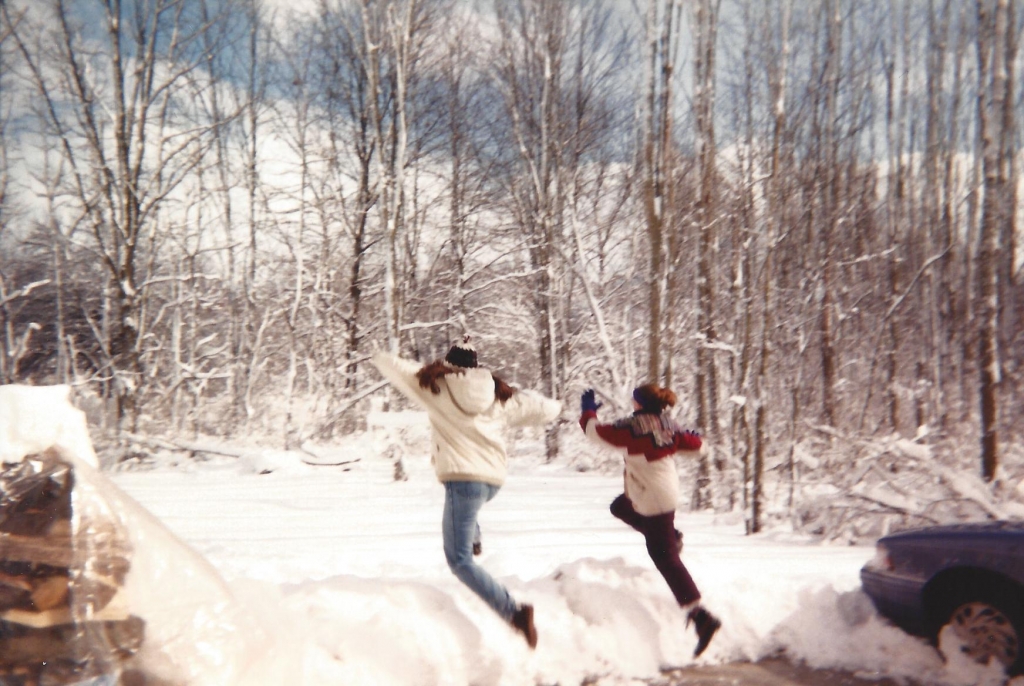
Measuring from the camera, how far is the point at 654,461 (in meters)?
3.84

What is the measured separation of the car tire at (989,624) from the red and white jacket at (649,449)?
5.30 ft

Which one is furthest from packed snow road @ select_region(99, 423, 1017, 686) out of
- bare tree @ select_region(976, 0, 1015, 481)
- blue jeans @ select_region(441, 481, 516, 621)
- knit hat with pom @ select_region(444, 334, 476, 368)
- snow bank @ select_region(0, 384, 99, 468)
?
bare tree @ select_region(976, 0, 1015, 481)

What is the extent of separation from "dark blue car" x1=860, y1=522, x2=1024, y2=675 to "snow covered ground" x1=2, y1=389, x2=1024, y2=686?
0.55ft

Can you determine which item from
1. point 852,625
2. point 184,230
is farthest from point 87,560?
point 184,230

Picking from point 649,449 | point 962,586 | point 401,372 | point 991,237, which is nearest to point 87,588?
point 401,372

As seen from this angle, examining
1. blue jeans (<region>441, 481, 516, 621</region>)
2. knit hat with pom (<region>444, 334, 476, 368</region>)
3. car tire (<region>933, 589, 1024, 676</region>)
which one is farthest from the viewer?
knit hat with pom (<region>444, 334, 476, 368</region>)

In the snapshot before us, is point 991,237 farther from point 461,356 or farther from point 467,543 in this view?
point 467,543

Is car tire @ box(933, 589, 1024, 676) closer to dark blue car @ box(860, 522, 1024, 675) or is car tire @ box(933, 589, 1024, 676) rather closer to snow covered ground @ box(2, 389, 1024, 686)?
dark blue car @ box(860, 522, 1024, 675)

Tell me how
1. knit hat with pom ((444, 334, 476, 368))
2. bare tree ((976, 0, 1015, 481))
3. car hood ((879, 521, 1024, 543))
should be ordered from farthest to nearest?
bare tree ((976, 0, 1015, 481)) < knit hat with pom ((444, 334, 476, 368)) < car hood ((879, 521, 1024, 543))

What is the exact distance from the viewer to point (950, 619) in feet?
11.9

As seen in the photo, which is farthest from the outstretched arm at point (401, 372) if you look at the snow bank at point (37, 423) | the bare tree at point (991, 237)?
the bare tree at point (991, 237)

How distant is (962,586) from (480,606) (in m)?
2.69

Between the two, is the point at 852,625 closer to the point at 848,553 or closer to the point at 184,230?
the point at 848,553

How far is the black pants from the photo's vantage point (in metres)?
3.68
